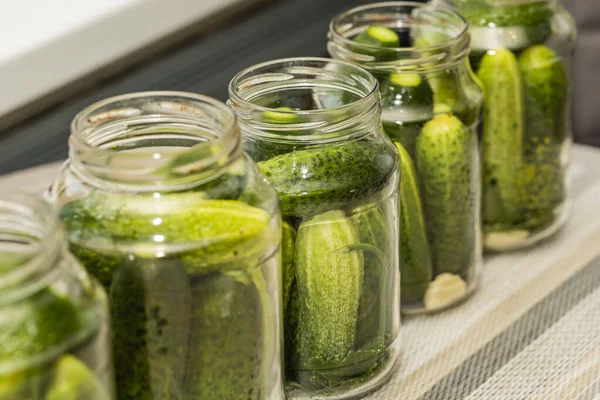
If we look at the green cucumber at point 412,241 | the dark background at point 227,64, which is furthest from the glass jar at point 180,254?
the dark background at point 227,64

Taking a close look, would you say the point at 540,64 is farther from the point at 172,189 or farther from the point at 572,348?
the point at 172,189

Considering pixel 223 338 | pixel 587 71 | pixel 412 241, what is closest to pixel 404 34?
pixel 412 241

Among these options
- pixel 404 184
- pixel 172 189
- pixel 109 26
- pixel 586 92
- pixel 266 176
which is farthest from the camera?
pixel 586 92

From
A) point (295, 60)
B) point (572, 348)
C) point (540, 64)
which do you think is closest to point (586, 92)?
point (540, 64)

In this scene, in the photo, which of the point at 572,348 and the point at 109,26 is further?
the point at 109,26

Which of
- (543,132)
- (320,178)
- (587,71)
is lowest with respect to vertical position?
(587,71)

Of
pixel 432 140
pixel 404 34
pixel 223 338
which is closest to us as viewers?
pixel 223 338

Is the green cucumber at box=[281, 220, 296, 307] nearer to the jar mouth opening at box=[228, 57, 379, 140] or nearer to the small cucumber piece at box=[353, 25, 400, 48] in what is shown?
the jar mouth opening at box=[228, 57, 379, 140]

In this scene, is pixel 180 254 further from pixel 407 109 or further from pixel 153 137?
pixel 407 109
